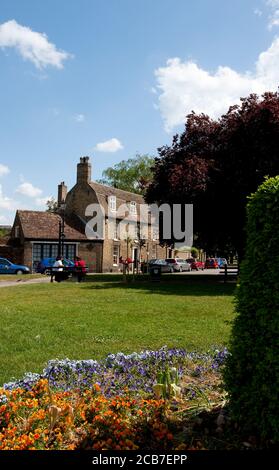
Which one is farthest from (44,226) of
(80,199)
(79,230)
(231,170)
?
(231,170)

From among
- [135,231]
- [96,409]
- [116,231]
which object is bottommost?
[96,409]

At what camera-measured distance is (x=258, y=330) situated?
3355mm

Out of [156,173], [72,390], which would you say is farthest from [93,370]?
[156,173]

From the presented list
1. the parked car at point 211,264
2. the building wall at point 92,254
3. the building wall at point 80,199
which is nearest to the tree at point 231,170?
the building wall at point 92,254

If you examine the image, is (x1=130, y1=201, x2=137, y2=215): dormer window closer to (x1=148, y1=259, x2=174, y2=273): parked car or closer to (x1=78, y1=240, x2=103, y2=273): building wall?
(x1=148, y1=259, x2=174, y2=273): parked car

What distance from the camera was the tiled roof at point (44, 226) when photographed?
40550mm

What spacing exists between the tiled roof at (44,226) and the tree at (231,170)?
1770 centimetres

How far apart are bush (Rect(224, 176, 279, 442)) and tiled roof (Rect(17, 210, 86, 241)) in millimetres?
38170

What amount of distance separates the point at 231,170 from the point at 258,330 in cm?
2131

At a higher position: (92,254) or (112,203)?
(112,203)

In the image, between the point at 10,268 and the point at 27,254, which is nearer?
the point at 10,268

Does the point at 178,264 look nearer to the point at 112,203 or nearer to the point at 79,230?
the point at 112,203

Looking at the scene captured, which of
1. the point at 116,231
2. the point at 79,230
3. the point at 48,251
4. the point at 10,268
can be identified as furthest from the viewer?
the point at 116,231

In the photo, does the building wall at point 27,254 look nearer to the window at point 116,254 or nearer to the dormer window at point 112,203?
the window at point 116,254
